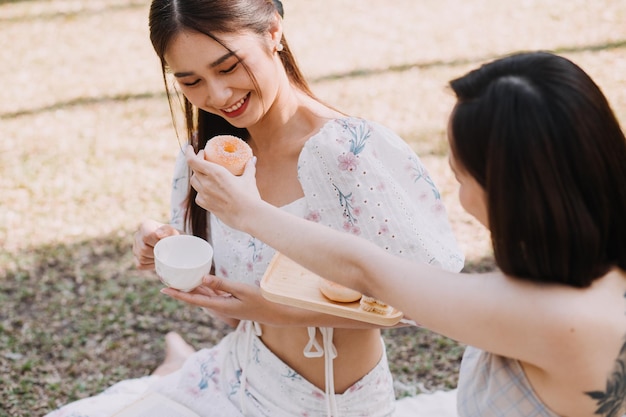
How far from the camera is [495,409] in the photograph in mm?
1792

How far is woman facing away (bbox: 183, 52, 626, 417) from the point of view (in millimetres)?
1513

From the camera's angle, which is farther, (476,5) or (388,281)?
(476,5)

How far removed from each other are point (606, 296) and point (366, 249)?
0.54 m

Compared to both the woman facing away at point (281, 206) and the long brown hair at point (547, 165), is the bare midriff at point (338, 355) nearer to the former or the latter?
the woman facing away at point (281, 206)

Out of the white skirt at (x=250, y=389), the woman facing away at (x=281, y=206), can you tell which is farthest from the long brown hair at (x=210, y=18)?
the white skirt at (x=250, y=389)

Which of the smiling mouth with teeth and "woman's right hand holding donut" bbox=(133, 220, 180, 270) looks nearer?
the smiling mouth with teeth

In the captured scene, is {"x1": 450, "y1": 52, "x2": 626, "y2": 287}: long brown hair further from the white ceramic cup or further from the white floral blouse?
the white ceramic cup

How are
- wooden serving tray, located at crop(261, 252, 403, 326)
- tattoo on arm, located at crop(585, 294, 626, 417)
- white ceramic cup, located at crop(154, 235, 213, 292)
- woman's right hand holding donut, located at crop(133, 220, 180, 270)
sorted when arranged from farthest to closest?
woman's right hand holding donut, located at crop(133, 220, 180, 270) < white ceramic cup, located at crop(154, 235, 213, 292) < wooden serving tray, located at crop(261, 252, 403, 326) < tattoo on arm, located at crop(585, 294, 626, 417)

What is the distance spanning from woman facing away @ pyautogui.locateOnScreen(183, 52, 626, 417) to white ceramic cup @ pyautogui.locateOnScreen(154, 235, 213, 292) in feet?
2.02

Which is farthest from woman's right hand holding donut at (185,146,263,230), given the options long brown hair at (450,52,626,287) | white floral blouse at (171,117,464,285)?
long brown hair at (450,52,626,287)

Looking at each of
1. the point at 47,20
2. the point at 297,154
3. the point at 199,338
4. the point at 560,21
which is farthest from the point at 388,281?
the point at 47,20

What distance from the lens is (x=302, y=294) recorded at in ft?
7.43

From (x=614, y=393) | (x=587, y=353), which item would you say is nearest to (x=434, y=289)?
(x=587, y=353)

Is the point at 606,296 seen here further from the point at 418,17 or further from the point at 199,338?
the point at 418,17
